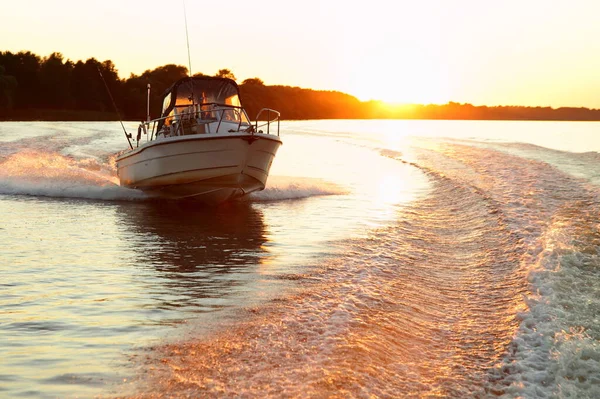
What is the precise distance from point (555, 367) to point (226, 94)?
40.0ft

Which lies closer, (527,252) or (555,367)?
(555,367)

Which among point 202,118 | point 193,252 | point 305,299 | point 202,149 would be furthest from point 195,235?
point 305,299

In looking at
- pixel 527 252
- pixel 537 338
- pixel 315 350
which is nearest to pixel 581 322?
pixel 537 338

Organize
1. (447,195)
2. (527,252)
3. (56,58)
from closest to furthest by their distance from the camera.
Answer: (527,252) → (447,195) → (56,58)

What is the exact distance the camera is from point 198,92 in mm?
15383

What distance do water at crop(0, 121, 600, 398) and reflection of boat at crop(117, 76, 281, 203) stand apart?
0.77 m

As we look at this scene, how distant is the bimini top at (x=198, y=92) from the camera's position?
15.3 metres

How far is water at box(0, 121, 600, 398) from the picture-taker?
14.3 feet

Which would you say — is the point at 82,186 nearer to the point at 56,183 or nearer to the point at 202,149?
the point at 56,183

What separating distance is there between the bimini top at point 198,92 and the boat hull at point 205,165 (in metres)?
1.51

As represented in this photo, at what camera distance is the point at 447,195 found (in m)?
16.4

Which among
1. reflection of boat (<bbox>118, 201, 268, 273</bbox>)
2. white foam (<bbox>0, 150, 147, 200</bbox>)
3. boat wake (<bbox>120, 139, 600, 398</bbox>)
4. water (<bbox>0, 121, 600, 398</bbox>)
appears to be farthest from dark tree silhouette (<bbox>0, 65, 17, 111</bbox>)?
boat wake (<bbox>120, 139, 600, 398</bbox>)

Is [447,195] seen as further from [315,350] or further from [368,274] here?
[315,350]

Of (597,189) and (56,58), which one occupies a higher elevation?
(56,58)
